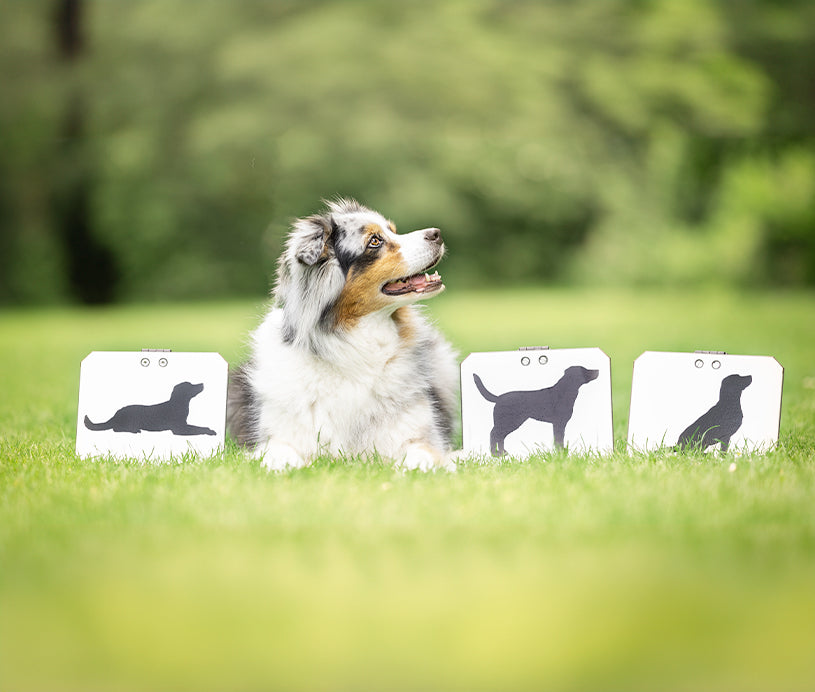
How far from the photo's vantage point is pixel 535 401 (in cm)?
365

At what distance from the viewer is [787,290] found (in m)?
14.6

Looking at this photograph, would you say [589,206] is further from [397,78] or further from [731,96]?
[397,78]

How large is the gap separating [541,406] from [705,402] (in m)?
0.69

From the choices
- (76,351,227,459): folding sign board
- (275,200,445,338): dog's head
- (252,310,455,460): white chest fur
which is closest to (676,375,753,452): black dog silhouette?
(252,310,455,460): white chest fur

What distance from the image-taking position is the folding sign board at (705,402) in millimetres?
3516

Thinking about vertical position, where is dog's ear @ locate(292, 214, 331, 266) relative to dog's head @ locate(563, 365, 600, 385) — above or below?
above

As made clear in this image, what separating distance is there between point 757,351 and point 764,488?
14.4ft

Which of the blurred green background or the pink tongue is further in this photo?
the blurred green background

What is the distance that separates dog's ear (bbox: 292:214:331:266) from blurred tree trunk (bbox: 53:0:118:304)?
13.5m

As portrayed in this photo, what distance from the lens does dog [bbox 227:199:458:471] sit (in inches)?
131

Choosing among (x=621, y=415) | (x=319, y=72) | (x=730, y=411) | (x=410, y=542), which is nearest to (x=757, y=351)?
(x=621, y=415)

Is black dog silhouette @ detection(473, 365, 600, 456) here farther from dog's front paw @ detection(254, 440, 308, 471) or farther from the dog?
dog's front paw @ detection(254, 440, 308, 471)

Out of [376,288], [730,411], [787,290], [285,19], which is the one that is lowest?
[730,411]

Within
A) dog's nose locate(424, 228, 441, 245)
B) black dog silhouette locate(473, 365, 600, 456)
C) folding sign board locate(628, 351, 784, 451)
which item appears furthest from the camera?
black dog silhouette locate(473, 365, 600, 456)
